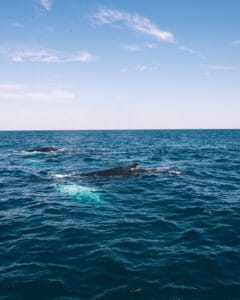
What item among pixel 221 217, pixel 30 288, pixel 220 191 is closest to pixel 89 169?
pixel 220 191

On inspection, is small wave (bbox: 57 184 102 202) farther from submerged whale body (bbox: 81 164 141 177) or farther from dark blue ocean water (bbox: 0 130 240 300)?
submerged whale body (bbox: 81 164 141 177)

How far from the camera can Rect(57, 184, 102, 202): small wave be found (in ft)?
68.6

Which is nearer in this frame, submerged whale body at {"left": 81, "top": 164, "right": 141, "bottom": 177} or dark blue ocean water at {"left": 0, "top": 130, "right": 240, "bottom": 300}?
dark blue ocean water at {"left": 0, "top": 130, "right": 240, "bottom": 300}

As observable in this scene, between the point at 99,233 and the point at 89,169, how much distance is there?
1994cm

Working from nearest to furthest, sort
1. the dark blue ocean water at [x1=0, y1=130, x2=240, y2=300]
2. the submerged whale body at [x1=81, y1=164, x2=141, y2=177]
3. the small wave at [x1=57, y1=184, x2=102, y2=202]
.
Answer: the dark blue ocean water at [x1=0, y1=130, x2=240, y2=300]
the small wave at [x1=57, y1=184, x2=102, y2=202]
the submerged whale body at [x1=81, y1=164, x2=141, y2=177]

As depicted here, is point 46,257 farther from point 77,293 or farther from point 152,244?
point 152,244

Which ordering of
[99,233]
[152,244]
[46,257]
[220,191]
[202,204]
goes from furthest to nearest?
[220,191] < [202,204] < [99,233] < [152,244] < [46,257]

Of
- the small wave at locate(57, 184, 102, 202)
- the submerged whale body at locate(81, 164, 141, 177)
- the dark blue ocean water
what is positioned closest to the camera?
the dark blue ocean water

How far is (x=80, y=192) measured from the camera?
22.6m

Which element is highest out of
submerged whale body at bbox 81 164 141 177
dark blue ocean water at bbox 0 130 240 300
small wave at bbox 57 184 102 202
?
submerged whale body at bbox 81 164 141 177

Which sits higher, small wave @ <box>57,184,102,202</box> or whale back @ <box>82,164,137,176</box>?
whale back @ <box>82,164,137,176</box>

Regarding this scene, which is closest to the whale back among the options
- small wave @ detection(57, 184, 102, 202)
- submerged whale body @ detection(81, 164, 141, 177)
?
submerged whale body @ detection(81, 164, 141, 177)

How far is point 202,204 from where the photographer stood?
1964cm

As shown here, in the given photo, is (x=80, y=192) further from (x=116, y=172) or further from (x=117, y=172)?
(x=117, y=172)
